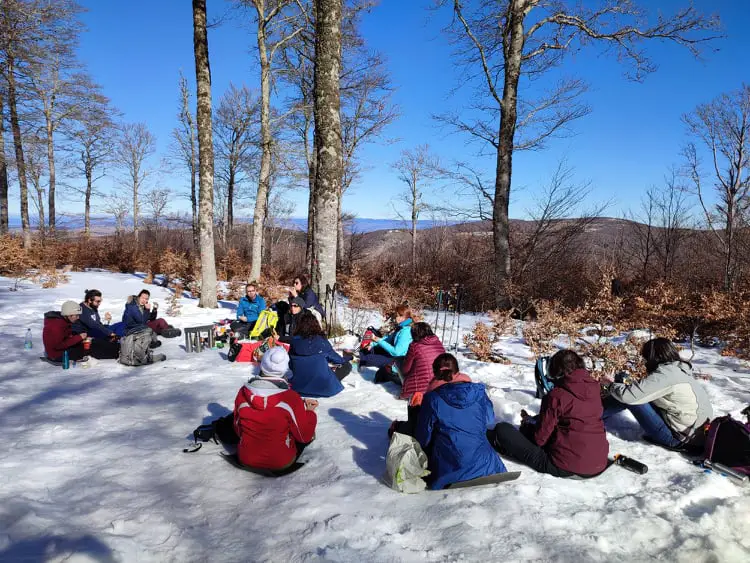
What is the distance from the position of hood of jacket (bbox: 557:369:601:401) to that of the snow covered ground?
2.20 feet

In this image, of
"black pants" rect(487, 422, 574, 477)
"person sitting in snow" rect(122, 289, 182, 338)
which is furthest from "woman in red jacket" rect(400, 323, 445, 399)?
"person sitting in snow" rect(122, 289, 182, 338)

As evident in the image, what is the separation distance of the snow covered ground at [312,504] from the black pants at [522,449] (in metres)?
0.08

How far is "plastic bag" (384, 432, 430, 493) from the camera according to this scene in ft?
10.5

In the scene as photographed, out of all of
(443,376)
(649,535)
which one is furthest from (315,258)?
(649,535)

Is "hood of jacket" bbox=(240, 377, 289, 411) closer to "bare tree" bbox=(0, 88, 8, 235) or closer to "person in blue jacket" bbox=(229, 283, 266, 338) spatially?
"person in blue jacket" bbox=(229, 283, 266, 338)

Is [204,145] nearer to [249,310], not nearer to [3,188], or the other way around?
[249,310]

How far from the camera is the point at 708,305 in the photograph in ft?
27.8

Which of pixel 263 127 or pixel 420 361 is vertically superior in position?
pixel 263 127

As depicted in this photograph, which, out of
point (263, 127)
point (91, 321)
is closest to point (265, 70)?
point (263, 127)

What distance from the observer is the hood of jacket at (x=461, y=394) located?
326cm

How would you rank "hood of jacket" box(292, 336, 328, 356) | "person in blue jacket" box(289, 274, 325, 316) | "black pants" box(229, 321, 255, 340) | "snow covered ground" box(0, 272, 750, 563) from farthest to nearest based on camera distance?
"black pants" box(229, 321, 255, 340) < "person in blue jacket" box(289, 274, 325, 316) < "hood of jacket" box(292, 336, 328, 356) < "snow covered ground" box(0, 272, 750, 563)

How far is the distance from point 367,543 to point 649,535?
5.80 feet

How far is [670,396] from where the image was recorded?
159 inches

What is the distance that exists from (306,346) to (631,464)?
11.6ft
